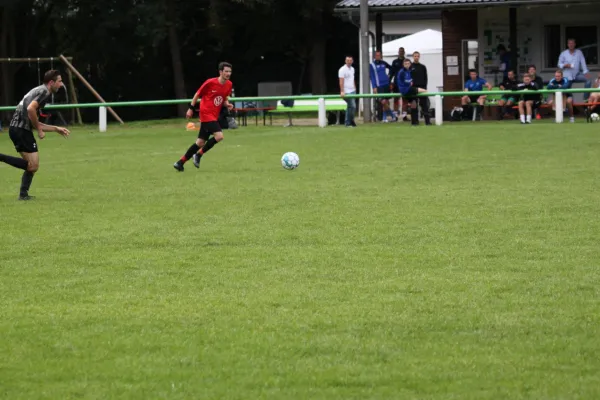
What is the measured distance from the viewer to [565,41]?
3092cm

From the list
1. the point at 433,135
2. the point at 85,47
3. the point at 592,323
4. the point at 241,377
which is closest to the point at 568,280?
the point at 592,323

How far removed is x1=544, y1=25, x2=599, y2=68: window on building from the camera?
3058 cm

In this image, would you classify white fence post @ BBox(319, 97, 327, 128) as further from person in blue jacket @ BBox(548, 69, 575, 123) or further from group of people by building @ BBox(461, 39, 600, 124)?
person in blue jacket @ BBox(548, 69, 575, 123)

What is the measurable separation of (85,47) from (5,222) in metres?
30.0

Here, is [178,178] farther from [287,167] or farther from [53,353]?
[53,353]

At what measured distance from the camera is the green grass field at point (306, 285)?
18.8 feet

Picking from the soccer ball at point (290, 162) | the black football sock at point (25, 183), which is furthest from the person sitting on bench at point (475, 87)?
the black football sock at point (25, 183)

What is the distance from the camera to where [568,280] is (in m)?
8.02

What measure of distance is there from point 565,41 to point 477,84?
3.25 m

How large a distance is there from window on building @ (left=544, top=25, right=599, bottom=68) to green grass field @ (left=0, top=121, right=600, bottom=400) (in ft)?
48.4

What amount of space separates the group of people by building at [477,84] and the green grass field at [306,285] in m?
11.0

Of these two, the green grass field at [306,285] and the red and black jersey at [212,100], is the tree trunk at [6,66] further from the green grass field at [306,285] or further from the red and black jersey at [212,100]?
the green grass field at [306,285]

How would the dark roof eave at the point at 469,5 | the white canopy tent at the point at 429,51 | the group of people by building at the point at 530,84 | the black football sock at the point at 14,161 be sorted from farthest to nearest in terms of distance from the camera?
1. the white canopy tent at the point at 429,51
2. the dark roof eave at the point at 469,5
3. the group of people by building at the point at 530,84
4. the black football sock at the point at 14,161

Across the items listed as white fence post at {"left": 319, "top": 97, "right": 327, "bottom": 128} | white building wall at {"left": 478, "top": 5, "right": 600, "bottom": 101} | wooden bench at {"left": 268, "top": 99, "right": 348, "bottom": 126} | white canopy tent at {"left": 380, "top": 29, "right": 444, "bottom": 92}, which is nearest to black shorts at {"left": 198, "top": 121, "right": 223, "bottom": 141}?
white fence post at {"left": 319, "top": 97, "right": 327, "bottom": 128}
